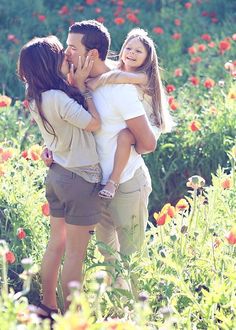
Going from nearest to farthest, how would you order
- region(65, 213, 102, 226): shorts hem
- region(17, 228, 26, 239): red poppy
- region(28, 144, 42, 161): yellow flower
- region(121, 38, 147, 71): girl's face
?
region(65, 213, 102, 226): shorts hem → region(121, 38, 147, 71): girl's face → region(17, 228, 26, 239): red poppy → region(28, 144, 42, 161): yellow flower

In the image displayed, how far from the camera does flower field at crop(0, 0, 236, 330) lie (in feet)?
9.11

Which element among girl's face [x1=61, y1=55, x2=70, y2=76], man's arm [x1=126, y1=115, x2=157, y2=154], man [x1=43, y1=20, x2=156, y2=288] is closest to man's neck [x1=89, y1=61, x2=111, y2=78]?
man [x1=43, y1=20, x2=156, y2=288]

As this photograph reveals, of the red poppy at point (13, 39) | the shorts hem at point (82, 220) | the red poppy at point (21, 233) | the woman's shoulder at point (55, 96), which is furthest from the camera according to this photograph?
the red poppy at point (13, 39)

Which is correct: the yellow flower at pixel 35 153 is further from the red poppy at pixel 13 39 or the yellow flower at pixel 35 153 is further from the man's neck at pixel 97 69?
the red poppy at pixel 13 39

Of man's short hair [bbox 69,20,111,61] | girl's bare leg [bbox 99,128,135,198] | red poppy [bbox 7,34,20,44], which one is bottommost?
red poppy [bbox 7,34,20,44]

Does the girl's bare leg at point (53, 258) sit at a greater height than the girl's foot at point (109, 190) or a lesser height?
lesser

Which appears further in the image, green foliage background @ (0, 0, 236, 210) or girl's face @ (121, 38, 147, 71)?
green foliage background @ (0, 0, 236, 210)

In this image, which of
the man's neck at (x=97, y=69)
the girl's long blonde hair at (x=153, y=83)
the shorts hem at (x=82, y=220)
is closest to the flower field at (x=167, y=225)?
the shorts hem at (x=82, y=220)

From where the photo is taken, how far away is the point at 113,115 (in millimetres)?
3344

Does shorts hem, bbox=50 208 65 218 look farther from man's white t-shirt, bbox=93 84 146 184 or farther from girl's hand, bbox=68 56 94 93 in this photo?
girl's hand, bbox=68 56 94 93

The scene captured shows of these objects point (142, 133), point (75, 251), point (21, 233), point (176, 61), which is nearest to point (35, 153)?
point (21, 233)

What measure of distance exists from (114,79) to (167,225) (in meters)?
0.74

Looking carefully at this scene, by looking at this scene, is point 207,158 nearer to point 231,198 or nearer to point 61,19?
point 231,198

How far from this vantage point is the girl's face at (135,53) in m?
3.48
